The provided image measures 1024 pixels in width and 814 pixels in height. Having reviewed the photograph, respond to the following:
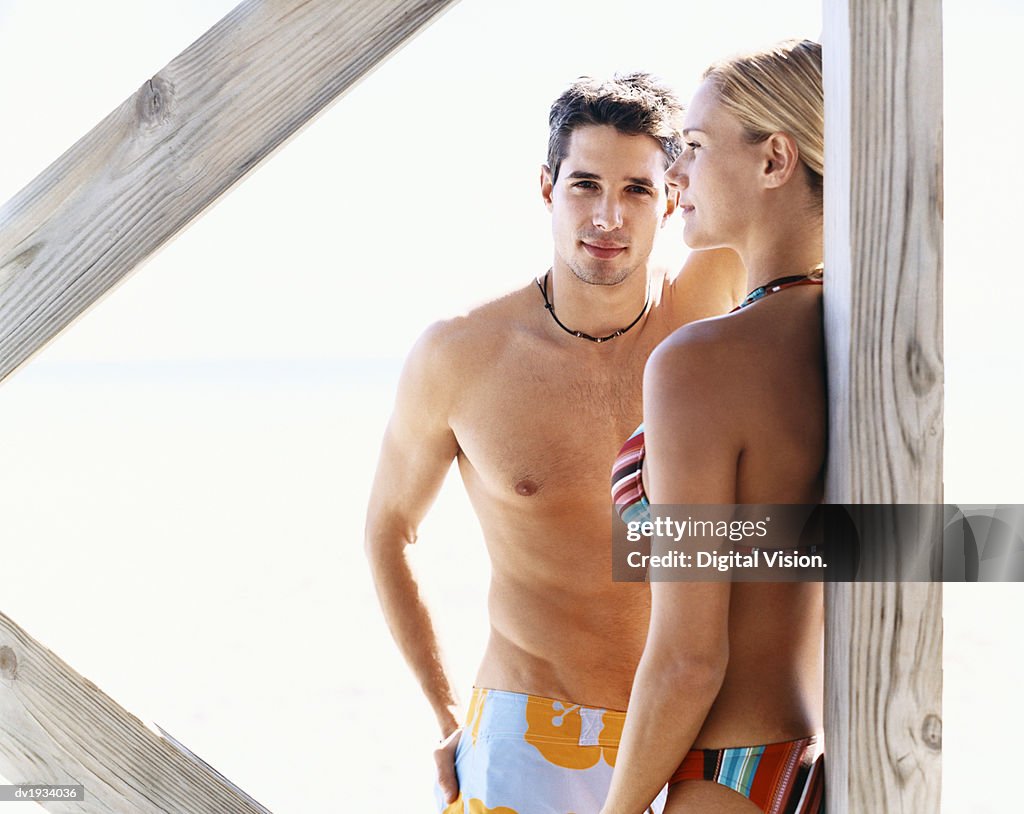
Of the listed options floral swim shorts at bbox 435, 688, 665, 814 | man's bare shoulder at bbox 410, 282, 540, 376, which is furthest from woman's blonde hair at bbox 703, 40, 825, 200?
floral swim shorts at bbox 435, 688, 665, 814

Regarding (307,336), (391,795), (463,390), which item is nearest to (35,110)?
(307,336)

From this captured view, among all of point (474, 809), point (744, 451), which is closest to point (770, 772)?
point (744, 451)

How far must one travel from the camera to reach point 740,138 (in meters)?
1.18

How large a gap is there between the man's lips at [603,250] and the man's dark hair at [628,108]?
0.65 ft

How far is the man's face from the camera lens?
2.03 m

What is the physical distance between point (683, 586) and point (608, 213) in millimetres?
1135

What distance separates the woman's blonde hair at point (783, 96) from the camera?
3.77 ft

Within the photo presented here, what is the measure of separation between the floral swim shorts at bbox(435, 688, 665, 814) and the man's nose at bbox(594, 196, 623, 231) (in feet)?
3.29

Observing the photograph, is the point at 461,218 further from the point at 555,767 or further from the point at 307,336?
the point at 555,767

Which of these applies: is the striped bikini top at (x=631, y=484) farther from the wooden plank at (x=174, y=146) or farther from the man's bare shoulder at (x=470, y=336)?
the man's bare shoulder at (x=470, y=336)

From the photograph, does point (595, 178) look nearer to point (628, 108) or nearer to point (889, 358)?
point (628, 108)

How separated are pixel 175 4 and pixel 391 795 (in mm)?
24167

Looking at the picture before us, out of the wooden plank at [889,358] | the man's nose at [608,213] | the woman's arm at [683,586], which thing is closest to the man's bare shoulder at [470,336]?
the man's nose at [608,213]

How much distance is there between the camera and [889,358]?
91 cm
